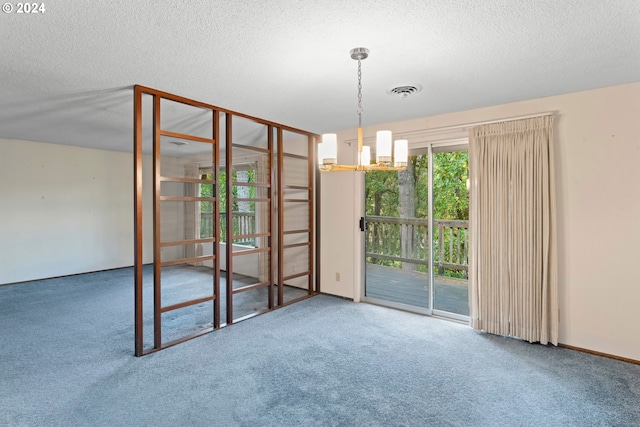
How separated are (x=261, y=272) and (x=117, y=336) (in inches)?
75.0

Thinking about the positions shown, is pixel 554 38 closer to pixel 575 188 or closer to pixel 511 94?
pixel 511 94

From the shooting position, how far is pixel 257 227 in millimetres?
4949

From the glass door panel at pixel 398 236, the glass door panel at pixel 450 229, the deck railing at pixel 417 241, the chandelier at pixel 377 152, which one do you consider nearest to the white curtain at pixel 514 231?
the glass door panel at pixel 450 229

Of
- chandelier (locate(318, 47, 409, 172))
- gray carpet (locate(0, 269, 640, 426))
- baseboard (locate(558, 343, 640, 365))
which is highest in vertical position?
chandelier (locate(318, 47, 409, 172))

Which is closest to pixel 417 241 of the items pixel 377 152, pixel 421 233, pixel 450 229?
pixel 421 233

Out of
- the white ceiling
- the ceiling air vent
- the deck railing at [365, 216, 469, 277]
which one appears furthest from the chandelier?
the deck railing at [365, 216, 469, 277]

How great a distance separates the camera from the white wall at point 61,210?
5.44 m

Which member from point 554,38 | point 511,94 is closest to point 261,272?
point 511,94

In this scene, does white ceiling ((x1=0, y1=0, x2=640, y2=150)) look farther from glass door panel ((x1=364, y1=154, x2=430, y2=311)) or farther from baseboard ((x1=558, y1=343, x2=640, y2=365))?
baseboard ((x1=558, y1=343, x2=640, y2=365))

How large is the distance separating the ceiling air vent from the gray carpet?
2.33 meters

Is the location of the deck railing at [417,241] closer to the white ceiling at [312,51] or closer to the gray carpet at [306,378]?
the gray carpet at [306,378]

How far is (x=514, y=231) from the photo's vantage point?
3.29 m

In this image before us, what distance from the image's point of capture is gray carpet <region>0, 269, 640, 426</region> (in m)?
2.12

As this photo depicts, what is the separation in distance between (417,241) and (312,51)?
2694mm
